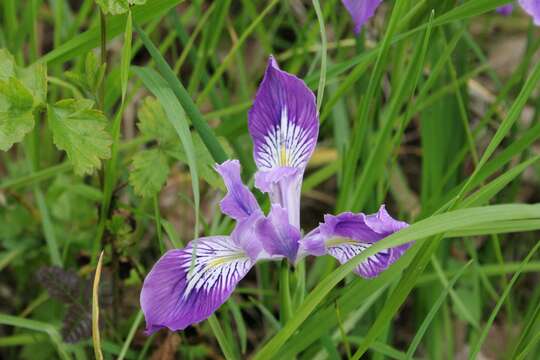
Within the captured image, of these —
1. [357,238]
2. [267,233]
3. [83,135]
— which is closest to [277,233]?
[267,233]

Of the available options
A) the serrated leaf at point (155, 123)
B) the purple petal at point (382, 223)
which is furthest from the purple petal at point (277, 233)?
the serrated leaf at point (155, 123)

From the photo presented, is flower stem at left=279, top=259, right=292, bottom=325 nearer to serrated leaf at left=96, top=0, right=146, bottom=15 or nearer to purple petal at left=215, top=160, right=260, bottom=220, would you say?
purple petal at left=215, top=160, right=260, bottom=220

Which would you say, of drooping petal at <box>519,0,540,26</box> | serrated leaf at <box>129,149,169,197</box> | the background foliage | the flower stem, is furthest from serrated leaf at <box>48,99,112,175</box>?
drooping petal at <box>519,0,540,26</box>

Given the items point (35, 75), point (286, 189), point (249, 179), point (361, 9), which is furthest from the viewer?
point (249, 179)

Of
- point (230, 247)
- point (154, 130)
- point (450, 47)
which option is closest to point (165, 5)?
point (154, 130)

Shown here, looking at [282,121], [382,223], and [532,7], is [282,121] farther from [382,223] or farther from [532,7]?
[532,7]
